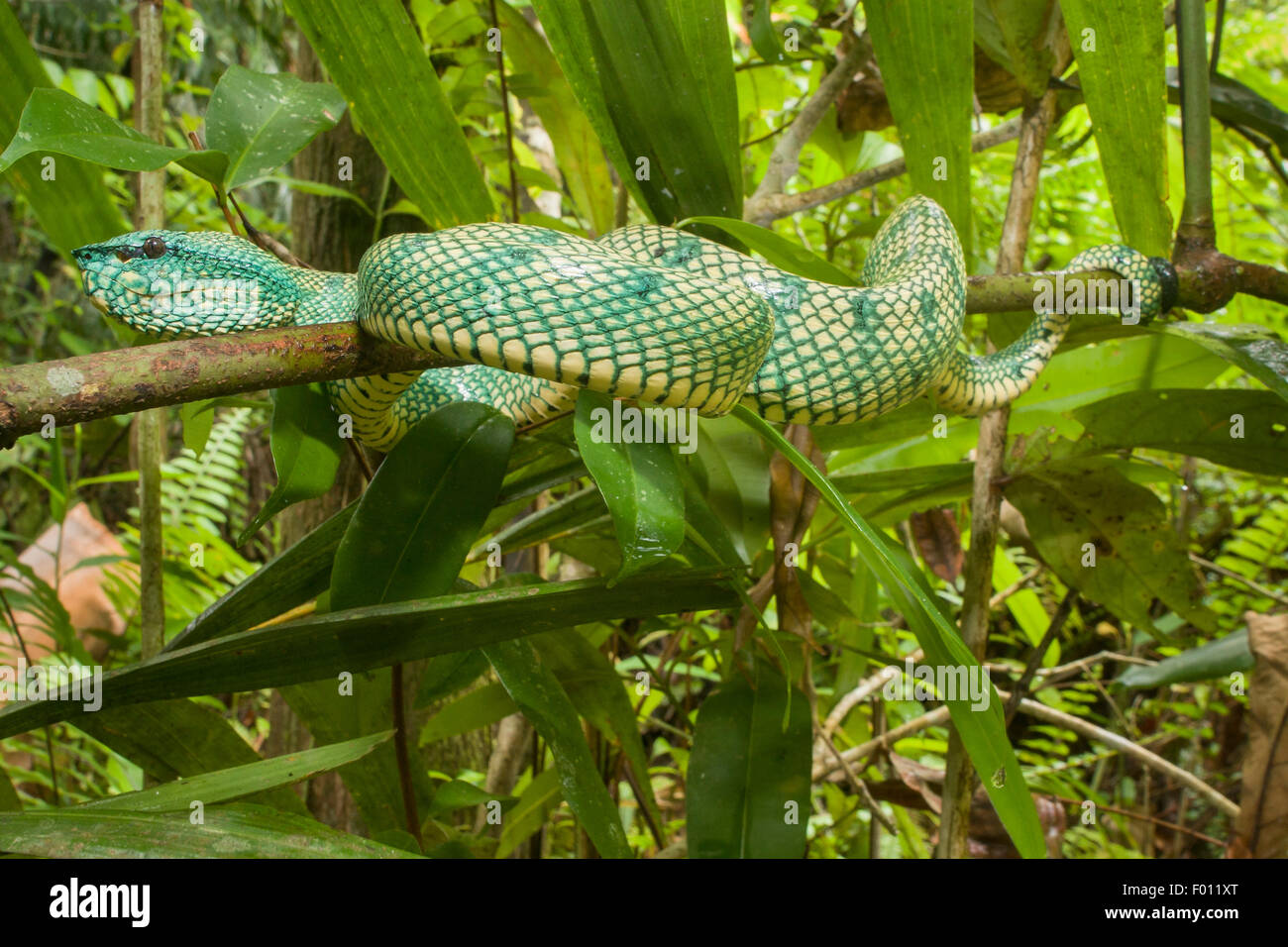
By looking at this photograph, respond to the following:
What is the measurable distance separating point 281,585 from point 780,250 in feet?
2.49

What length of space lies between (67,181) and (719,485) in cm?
99

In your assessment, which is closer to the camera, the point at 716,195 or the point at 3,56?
the point at 3,56

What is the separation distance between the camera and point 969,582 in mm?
1542

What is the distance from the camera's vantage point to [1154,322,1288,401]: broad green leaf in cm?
110

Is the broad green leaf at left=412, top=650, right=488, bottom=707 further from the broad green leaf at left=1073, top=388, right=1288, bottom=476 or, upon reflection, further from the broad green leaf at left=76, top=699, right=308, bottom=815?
the broad green leaf at left=1073, top=388, right=1288, bottom=476

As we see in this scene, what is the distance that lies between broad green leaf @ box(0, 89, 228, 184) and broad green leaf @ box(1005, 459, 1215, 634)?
1308 mm

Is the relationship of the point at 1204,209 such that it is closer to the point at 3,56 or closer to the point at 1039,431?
the point at 1039,431

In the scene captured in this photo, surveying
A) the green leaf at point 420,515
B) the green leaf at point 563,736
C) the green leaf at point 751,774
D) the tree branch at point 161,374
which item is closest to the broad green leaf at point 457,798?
the green leaf at point 563,736

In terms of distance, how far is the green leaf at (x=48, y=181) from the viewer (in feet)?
3.80

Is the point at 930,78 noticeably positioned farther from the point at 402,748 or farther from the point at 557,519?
the point at 402,748

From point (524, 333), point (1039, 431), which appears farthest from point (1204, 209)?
point (524, 333)

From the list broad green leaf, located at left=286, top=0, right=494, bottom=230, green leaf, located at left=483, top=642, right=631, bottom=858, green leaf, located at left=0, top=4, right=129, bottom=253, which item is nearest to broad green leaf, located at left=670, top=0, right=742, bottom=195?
broad green leaf, located at left=286, top=0, right=494, bottom=230

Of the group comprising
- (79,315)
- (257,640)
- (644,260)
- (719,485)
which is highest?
(79,315)

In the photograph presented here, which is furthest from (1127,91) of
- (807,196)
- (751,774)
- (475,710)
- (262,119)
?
(475,710)
